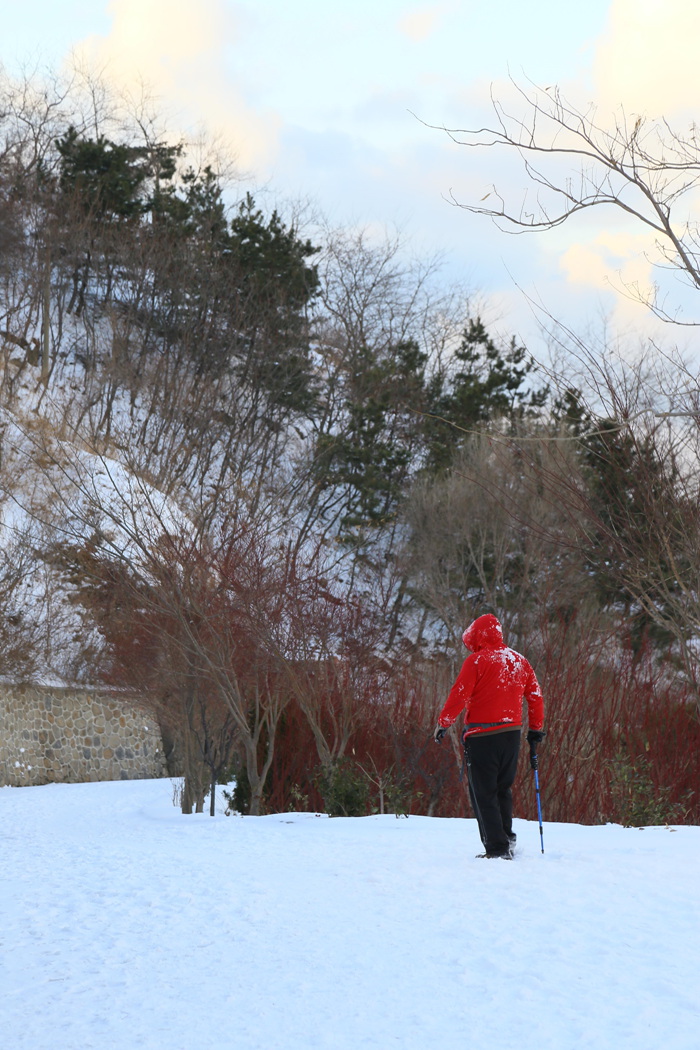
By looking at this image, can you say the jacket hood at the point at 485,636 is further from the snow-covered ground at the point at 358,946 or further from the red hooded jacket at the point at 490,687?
the snow-covered ground at the point at 358,946

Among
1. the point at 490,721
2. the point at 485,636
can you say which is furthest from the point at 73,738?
the point at 490,721

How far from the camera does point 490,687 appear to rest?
7.79 meters

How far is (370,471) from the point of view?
3628 cm

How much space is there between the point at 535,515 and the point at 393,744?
576 inches

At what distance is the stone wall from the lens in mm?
24797

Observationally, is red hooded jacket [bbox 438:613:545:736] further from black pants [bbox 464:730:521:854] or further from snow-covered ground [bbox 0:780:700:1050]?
snow-covered ground [bbox 0:780:700:1050]

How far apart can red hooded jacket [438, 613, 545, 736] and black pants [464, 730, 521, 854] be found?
3.1 inches

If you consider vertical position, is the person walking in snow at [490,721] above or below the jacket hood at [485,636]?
below

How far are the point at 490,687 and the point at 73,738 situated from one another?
65.8 ft

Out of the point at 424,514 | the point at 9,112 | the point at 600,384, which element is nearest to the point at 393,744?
the point at 600,384

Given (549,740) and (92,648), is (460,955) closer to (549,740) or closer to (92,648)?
(549,740)

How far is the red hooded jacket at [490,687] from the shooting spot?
25.3 ft

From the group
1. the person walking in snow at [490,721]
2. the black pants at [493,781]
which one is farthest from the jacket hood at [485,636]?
the black pants at [493,781]

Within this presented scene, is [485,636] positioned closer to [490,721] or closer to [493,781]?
[490,721]
